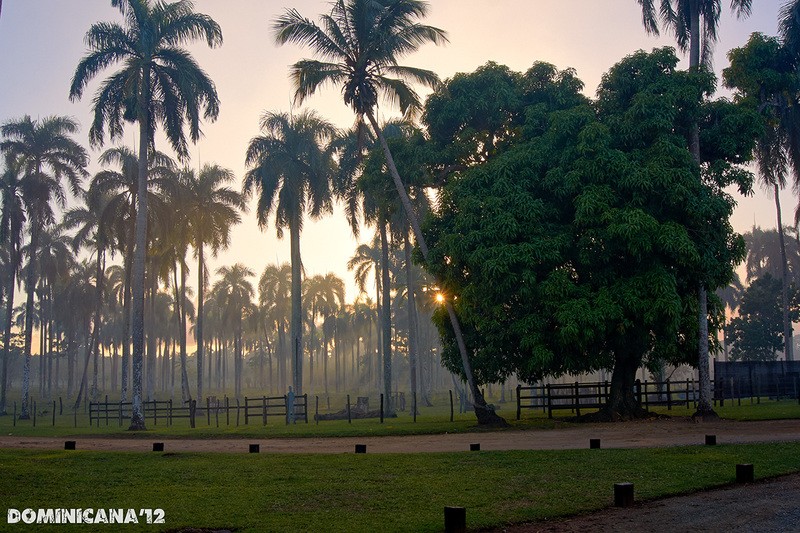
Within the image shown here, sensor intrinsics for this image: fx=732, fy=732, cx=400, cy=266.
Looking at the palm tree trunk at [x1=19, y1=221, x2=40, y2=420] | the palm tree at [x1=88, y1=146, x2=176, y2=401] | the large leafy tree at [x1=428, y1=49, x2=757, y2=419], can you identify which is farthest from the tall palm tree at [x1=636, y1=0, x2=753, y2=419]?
the palm tree trunk at [x1=19, y1=221, x2=40, y2=420]

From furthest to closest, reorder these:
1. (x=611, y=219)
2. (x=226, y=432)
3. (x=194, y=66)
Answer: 1. (x=194, y=66)
2. (x=226, y=432)
3. (x=611, y=219)

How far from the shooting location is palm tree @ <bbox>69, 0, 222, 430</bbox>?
37.8 m

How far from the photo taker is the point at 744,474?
14016mm

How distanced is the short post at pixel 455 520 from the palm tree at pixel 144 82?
2996 cm

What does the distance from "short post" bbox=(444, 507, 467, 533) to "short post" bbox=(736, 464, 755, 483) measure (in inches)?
261

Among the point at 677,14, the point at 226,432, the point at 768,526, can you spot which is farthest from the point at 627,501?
the point at 677,14

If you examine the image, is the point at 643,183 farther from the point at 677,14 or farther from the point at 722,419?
the point at 677,14

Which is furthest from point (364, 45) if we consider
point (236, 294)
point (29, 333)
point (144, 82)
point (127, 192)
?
point (236, 294)

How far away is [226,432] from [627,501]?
2227 centimetres

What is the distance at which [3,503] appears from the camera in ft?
41.8

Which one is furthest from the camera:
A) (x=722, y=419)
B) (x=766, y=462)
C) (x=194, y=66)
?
(x=194, y=66)

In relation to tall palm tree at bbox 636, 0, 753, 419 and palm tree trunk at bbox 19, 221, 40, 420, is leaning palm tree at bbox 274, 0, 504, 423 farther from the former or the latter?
palm tree trunk at bbox 19, 221, 40, 420

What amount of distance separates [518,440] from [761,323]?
4897cm

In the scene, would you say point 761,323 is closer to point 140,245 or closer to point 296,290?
point 296,290
